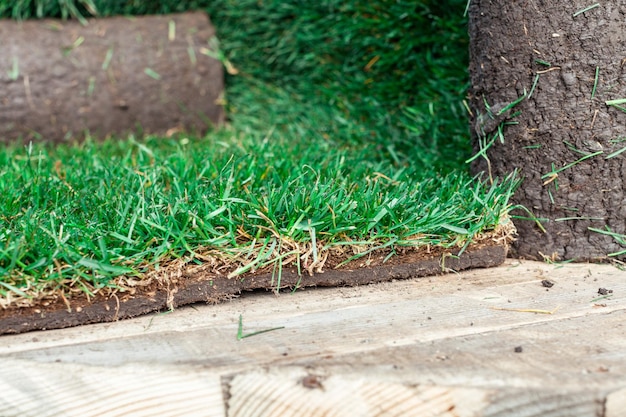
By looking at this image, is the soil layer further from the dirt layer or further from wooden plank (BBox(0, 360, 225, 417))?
wooden plank (BBox(0, 360, 225, 417))

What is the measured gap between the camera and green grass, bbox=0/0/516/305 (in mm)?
1463

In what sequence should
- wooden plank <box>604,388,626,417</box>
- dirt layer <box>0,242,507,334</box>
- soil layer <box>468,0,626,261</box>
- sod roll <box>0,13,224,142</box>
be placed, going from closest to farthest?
wooden plank <box>604,388,626,417</box> → dirt layer <box>0,242,507,334</box> → soil layer <box>468,0,626,261</box> → sod roll <box>0,13,224,142</box>

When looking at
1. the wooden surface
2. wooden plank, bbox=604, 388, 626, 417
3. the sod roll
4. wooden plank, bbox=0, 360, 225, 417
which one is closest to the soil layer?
the wooden surface

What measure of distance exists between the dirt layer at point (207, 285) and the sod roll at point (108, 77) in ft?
5.95

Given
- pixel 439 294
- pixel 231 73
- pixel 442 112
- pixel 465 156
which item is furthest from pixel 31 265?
pixel 231 73

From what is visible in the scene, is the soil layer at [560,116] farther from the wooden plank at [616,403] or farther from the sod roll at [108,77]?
the sod roll at [108,77]

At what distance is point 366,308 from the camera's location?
1.46 m

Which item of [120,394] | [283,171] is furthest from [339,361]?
[283,171]

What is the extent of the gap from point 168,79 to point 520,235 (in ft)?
6.52

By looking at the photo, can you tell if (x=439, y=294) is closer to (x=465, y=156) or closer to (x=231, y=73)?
(x=465, y=156)

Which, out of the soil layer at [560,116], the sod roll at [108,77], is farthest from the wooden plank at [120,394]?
the sod roll at [108,77]

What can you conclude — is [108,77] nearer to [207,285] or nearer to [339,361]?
[207,285]

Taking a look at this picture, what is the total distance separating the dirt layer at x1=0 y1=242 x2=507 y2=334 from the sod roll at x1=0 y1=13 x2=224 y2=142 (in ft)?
5.95

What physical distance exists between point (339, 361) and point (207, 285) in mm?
438
